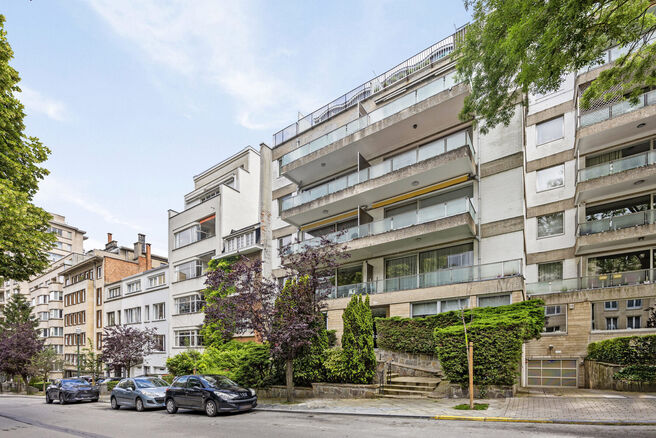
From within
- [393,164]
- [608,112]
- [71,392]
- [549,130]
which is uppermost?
[608,112]

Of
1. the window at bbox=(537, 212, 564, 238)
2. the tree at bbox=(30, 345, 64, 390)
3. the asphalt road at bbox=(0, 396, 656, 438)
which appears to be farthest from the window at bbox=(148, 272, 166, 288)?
the window at bbox=(537, 212, 564, 238)

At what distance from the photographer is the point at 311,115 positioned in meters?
29.9

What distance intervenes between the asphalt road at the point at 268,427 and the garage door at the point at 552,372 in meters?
12.1

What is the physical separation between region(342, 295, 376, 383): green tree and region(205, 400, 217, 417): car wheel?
17.3ft

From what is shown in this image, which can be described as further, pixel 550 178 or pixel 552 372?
pixel 550 178

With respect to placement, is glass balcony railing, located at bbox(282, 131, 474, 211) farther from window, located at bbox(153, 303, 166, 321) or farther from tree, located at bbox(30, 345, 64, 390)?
tree, located at bbox(30, 345, 64, 390)

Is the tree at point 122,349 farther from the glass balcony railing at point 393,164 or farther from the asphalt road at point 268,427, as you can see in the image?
the glass balcony railing at point 393,164

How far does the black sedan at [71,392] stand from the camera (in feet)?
72.9

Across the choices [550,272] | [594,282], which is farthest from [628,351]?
[550,272]

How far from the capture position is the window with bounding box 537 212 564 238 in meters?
21.6

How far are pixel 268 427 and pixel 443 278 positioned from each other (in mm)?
11850

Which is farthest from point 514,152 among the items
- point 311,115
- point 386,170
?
point 311,115

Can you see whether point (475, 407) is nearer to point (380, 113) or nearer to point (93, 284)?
point (380, 113)

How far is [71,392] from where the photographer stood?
72.8 ft
